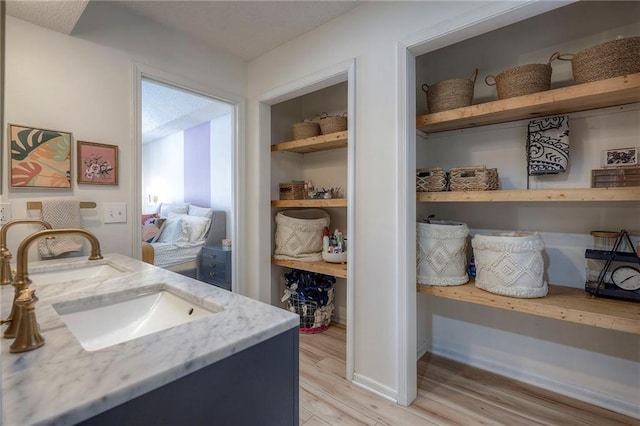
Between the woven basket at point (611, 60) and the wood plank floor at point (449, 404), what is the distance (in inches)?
66.5

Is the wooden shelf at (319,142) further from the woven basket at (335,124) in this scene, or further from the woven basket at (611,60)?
the woven basket at (611,60)

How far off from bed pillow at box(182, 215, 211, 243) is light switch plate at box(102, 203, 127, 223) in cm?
207

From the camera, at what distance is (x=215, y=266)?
147 inches

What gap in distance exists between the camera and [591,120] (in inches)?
67.4

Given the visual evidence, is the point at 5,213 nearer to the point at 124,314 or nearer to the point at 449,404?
the point at 124,314

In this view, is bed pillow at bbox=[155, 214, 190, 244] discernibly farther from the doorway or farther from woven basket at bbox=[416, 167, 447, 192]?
woven basket at bbox=[416, 167, 447, 192]

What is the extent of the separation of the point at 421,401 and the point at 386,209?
3.63 ft

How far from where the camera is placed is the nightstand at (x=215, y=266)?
358 centimetres

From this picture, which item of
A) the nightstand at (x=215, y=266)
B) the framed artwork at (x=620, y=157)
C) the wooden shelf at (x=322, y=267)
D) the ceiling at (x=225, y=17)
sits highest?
the ceiling at (x=225, y=17)

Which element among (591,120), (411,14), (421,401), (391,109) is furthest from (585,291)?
(411,14)

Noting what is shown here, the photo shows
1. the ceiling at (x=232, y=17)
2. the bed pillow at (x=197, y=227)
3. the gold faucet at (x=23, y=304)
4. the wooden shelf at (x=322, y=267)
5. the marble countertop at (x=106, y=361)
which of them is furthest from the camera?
the bed pillow at (x=197, y=227)

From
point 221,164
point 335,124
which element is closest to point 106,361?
point 335,124

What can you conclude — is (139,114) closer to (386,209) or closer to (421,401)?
(386,209)

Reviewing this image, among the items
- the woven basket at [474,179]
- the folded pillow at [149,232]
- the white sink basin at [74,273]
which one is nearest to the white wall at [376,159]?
the woven basket at [474,179]
